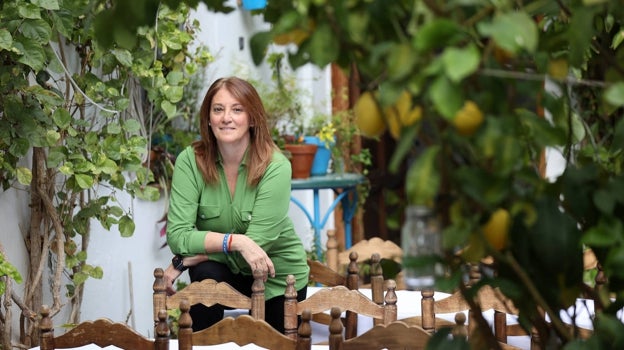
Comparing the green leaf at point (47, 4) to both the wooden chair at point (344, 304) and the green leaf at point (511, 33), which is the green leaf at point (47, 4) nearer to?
the wooden chair at point (344, 304)

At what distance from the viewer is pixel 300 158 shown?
6.46m

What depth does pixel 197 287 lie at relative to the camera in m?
3.58

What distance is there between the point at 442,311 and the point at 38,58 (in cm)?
157

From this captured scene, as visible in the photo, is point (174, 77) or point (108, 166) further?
point (174, 77)

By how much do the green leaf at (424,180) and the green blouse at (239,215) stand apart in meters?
3.03

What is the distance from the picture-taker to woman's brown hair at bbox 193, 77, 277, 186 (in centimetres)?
429

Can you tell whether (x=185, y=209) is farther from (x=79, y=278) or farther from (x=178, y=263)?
(x=79, y=278)

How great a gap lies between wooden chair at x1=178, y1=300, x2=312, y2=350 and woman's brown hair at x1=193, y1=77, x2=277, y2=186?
1.53 meters

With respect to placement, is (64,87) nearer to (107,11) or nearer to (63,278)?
(63,278)

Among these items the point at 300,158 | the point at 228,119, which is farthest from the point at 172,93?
the point at 300,158

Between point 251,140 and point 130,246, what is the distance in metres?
1.28

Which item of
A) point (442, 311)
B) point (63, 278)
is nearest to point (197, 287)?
point (442, 311)

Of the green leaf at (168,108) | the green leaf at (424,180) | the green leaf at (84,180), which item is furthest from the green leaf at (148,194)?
the green leaf at (424,180)

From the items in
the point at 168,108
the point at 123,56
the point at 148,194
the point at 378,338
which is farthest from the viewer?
the point at 168,108
